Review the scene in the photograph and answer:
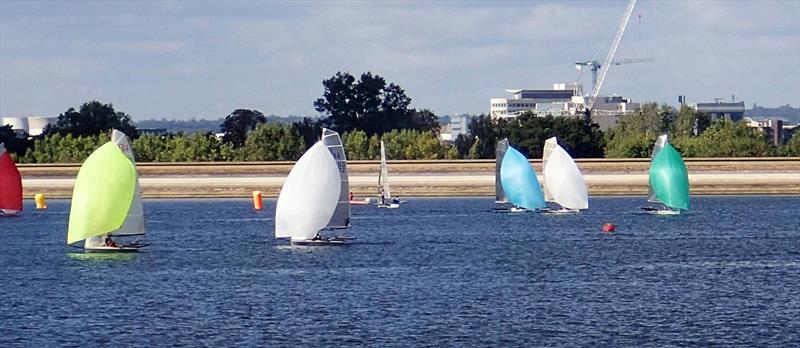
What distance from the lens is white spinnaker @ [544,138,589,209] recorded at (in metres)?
98.5

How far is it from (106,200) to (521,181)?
37.9 meters

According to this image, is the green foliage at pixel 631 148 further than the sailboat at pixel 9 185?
Yes

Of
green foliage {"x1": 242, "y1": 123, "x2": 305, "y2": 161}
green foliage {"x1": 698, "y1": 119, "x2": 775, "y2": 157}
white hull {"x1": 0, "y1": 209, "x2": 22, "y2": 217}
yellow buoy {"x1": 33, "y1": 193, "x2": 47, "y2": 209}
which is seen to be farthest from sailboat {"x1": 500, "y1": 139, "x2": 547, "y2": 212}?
green foliage {"x1": 242, "y1": 123, "x2": 305, "y2": 161}

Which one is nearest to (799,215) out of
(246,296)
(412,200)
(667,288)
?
(412,200)

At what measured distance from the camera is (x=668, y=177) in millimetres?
95438

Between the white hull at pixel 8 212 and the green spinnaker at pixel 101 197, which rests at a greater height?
the green spinnaker at pixel 101 197

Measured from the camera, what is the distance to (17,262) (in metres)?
71.7

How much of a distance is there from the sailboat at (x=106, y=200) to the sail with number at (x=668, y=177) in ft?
118

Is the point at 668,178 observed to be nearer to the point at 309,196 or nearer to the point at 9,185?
the point at 309,196

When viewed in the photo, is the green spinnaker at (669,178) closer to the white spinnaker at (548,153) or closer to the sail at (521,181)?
the white spinnaker at (548,153)

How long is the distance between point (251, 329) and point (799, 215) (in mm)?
61366

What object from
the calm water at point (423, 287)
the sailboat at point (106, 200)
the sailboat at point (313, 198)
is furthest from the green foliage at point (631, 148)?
the sailboat at point (106, 200)

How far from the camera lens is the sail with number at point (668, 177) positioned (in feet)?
312

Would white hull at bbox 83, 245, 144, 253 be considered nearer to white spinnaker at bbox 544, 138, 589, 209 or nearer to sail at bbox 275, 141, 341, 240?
sail at bbox 275, 141, 341, 240
